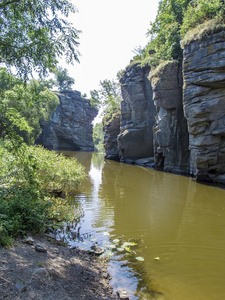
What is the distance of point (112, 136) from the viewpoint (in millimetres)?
38312

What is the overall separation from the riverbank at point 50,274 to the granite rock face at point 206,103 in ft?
45.5

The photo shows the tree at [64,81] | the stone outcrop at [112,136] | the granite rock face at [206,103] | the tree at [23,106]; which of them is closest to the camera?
the tree at [23,106]

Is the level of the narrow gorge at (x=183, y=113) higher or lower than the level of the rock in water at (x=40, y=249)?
higher

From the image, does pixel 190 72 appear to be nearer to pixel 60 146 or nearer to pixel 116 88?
pixel 116 88

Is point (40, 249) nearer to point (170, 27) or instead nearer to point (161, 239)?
point (161, 239)

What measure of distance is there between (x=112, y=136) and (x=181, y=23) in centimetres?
1949

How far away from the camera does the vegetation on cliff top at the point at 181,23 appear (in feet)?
52.0

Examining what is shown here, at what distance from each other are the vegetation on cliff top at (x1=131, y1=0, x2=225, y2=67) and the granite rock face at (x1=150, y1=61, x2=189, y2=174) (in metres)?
2.10

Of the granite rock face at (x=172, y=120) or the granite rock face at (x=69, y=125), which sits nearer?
the granite rock face at (x=172, y=120)

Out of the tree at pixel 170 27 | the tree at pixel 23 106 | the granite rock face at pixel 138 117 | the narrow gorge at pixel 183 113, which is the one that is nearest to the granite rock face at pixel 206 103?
the narrow gorge at pixel 183 113

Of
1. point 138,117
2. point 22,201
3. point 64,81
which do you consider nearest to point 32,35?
point 22,201

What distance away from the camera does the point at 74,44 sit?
23.1 ft

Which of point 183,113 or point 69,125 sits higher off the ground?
point 69,125

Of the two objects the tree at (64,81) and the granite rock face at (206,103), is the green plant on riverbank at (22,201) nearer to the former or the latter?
the granite rock face at (206,103)
